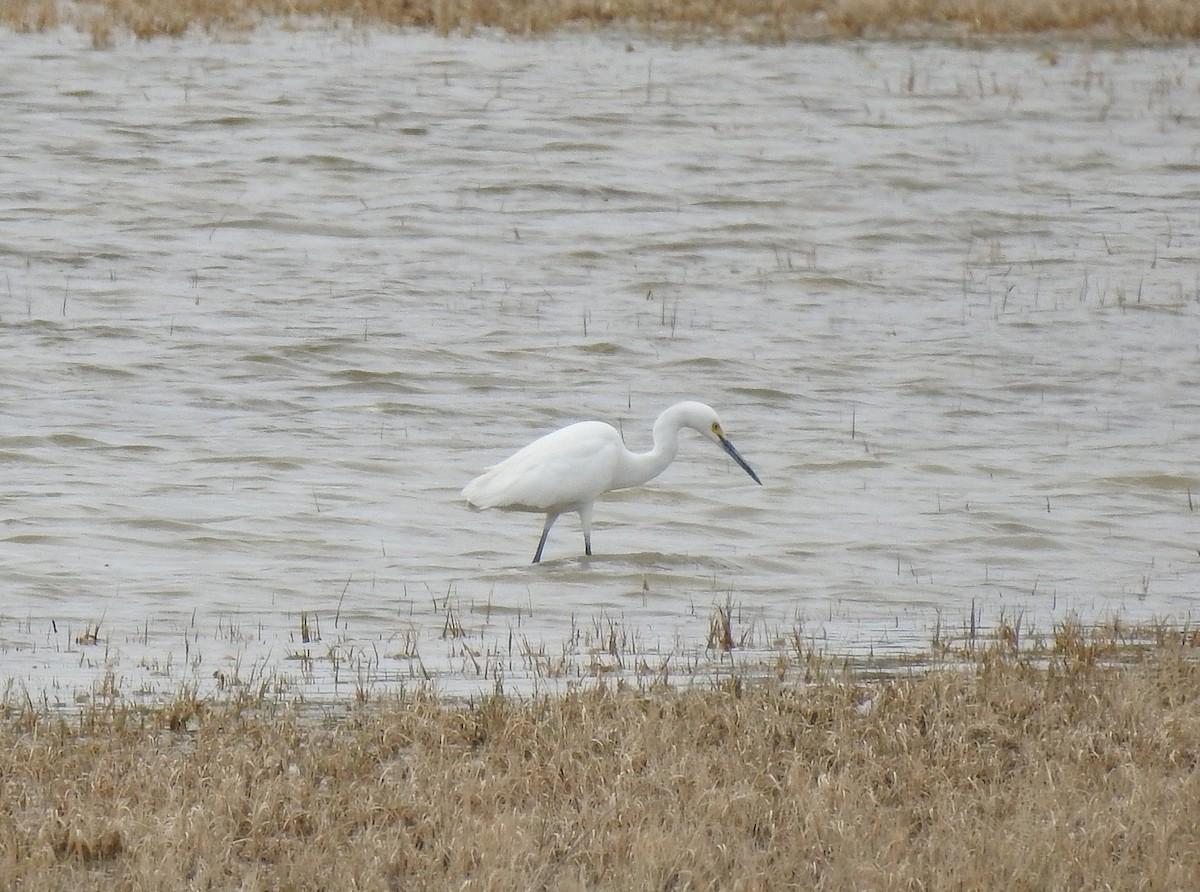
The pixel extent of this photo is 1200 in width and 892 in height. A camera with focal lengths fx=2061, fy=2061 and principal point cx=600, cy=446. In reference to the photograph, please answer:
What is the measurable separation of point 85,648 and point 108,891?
122 inches

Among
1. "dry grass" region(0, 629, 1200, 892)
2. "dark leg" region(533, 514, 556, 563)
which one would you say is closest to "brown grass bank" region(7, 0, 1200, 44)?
"dark leg" region(533, 514, 556, 563)

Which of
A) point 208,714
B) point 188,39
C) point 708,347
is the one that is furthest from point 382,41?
point 208,714

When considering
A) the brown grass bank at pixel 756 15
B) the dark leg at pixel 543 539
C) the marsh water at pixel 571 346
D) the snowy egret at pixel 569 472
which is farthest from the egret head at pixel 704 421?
the brown grass bank at pixel 756 15

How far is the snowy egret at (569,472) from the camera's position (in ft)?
34.0

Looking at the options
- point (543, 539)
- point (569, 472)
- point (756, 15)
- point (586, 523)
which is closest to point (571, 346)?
point (586, 523)

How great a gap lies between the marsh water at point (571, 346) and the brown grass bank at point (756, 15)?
57cm

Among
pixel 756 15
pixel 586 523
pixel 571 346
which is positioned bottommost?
pixel 571 346

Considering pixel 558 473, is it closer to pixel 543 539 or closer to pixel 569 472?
pixel 569 472

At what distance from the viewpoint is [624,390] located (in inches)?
597

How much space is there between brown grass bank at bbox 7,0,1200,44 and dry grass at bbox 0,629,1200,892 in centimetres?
2137

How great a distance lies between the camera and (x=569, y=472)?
408 inches

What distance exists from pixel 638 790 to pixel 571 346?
1068 centimetres

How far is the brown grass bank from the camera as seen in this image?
27.0m

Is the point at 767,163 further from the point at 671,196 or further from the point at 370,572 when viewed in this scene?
the point at 370,572
